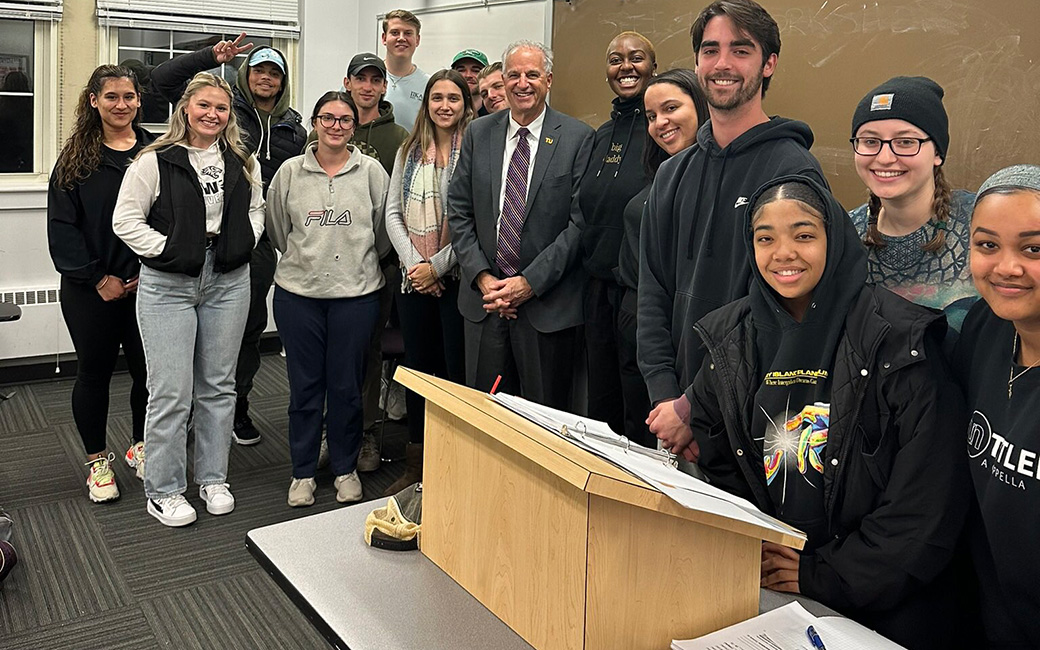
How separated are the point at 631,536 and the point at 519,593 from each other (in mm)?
223

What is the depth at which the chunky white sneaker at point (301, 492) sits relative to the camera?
3.61 meters

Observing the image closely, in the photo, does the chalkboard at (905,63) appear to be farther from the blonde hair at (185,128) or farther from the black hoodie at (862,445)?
the blonde hair at (185,128)

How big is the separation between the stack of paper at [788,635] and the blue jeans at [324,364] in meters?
2.35

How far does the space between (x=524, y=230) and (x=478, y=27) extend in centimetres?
207

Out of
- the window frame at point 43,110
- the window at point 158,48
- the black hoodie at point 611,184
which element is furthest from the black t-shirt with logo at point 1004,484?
the window frame at point 43,110

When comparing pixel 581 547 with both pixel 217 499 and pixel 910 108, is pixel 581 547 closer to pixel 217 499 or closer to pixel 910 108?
pixel 910 108

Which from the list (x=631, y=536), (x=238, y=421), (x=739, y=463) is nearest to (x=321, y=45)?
(x=238, y=421)

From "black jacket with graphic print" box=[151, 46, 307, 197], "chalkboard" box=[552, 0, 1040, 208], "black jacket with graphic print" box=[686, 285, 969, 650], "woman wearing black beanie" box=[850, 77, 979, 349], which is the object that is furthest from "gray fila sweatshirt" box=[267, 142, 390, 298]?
"black jacket with graphic print" box=[686, 285, 969, 650]

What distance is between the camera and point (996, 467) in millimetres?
1379

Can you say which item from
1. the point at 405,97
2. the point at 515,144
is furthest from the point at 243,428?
the point at 515,144

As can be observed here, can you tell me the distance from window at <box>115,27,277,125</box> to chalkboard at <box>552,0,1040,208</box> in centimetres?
299

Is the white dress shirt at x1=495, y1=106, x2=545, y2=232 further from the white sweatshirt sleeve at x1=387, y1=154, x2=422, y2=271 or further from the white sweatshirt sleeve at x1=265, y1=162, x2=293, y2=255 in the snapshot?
the white sweatshirt sleeve at x1=265, y1=162, x2=293, y2=255

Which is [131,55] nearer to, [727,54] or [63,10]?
[63,10]

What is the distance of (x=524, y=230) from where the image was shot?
10.6ft
